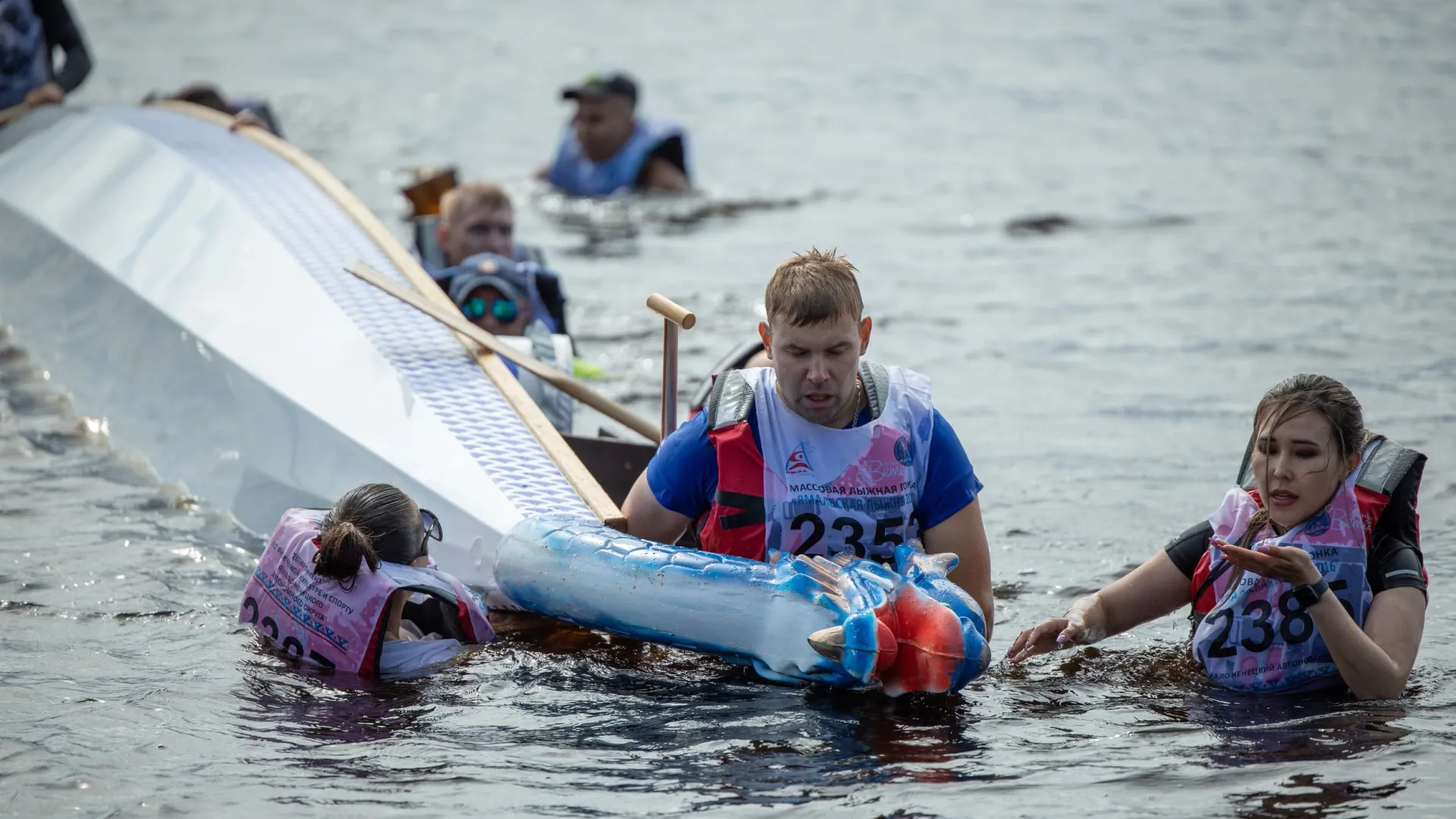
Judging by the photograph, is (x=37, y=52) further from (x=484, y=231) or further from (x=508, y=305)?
(x=508, y=305)

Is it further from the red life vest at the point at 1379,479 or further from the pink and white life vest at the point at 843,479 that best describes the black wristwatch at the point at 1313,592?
the pink and white life vest at the point at 843,479

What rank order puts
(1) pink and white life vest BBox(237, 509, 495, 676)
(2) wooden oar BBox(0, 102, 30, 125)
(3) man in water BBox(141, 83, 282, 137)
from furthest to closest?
(2) wooden oar BBox(0, 102, 30, 125), (3) man in water BBox(141, 83, 282, 137), (1) pink and white life vest BBox(237, 509, 495, 676)

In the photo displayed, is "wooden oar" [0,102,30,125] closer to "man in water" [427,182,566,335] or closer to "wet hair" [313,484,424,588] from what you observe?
"man in water" [427,182,566,335]

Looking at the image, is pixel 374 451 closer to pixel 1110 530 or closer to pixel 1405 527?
pixel 1110 530

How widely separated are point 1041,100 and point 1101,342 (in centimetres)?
871

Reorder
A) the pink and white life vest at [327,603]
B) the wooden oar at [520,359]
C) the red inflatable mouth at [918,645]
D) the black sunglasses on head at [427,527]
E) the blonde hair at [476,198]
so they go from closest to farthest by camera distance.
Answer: the red inflatable mouth at [918,645] < the pink and white life vest at [327,603] < the black sunglasses on head at [427,527] < the wooden oar at [520,359] < the blonde hair at [476,198]

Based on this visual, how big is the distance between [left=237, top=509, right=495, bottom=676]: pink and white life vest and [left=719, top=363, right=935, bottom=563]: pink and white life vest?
779 millimetres

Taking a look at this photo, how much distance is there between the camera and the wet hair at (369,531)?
4.11 meters

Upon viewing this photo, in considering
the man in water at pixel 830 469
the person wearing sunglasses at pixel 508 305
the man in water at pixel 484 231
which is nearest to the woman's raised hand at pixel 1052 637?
the man in water at pixel 830 469

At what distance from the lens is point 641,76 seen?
63.8 ft

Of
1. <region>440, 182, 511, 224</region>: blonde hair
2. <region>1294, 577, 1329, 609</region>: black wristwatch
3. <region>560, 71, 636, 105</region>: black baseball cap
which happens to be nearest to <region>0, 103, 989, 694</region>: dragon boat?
<region>440, 182, 511, 224</region>: blonde hair

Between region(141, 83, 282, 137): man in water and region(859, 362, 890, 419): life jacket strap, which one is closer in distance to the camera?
region(859, 362, 890, 419): life jacket strap

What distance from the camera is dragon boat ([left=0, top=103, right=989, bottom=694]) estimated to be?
12.8 ft

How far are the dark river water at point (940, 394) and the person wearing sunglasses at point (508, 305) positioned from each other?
108 cm
